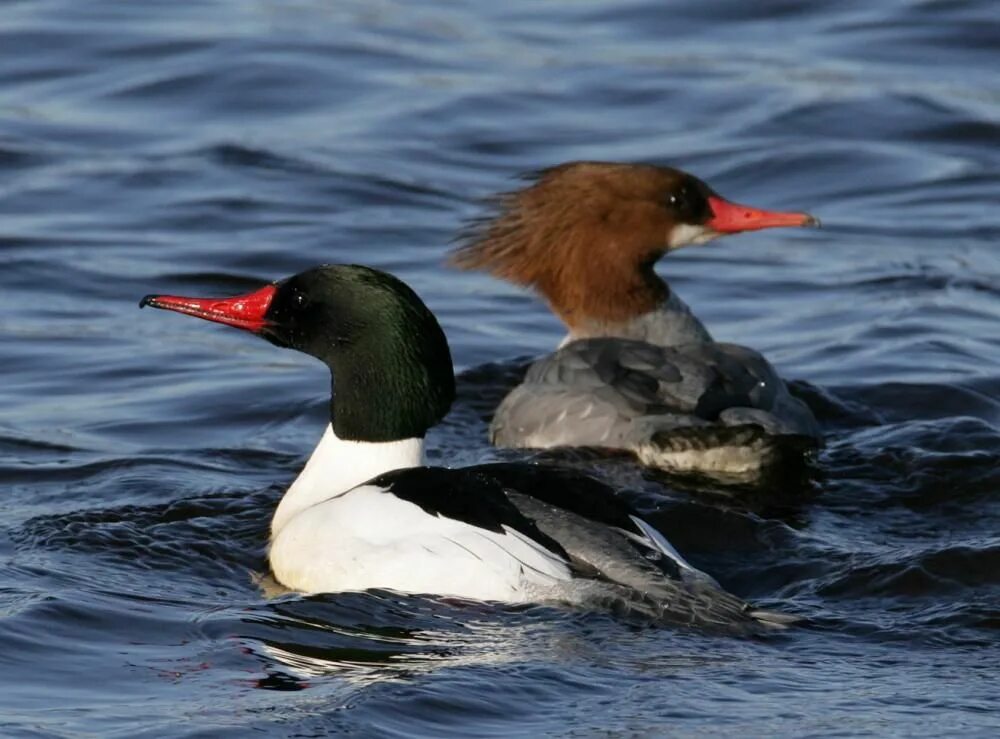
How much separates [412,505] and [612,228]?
327 centimetres

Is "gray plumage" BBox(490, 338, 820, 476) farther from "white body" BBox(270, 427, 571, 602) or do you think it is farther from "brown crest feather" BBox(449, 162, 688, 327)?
"white body" BBox(270, 427, 571, 602)

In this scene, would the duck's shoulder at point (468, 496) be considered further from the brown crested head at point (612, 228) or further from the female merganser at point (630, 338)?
the brown crested head at point (612, 228)

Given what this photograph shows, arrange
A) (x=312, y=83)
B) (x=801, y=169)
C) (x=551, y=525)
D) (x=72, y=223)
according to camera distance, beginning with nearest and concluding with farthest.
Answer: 1. (x=551, y=525)
2. (x=72, y=223)
3. (x=801, y=169)
4. (x=312, y=83)

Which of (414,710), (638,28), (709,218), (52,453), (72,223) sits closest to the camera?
(414,710)

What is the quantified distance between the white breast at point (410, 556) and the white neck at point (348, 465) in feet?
1.10

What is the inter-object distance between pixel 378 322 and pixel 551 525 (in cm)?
111

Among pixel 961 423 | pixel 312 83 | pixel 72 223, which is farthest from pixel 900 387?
pixel 312 83

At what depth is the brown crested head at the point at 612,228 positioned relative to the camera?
9.42 m

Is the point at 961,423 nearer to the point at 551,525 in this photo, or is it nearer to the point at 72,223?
the point at 551,525

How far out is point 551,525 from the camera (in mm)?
6316

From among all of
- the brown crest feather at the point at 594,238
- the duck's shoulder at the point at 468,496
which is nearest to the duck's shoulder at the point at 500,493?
the duck's shoulder at the point at 468,496

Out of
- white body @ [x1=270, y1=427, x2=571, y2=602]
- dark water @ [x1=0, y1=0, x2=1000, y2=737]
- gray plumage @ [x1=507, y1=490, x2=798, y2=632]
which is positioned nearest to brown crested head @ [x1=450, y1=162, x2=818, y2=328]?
dark water @ [x1=0, y1=0, x2=1000, y2=737]

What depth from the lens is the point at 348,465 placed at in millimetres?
7086

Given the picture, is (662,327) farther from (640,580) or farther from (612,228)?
(640,580)
